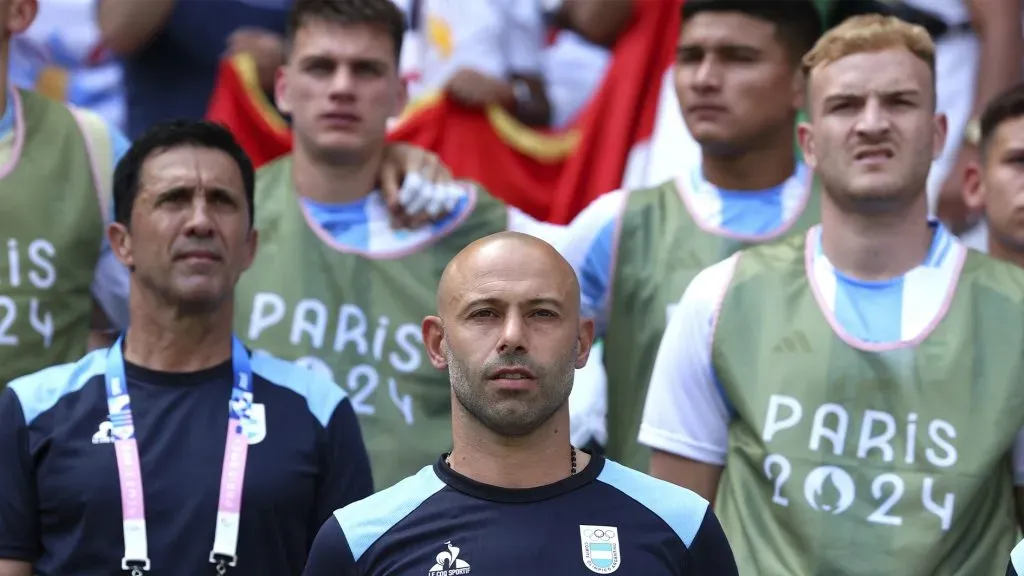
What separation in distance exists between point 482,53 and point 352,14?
1.79m

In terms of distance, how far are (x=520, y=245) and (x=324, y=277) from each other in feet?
6.21

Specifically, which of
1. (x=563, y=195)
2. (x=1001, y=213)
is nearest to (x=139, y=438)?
(x=1001, y=213)

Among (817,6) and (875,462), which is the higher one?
Answer: (817,6)

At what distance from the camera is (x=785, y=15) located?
5449mm

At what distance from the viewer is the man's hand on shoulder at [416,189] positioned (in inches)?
217

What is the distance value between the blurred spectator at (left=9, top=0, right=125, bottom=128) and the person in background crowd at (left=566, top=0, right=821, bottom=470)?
9.44 ft

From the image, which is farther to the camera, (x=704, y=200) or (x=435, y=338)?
(x=704, y=200)

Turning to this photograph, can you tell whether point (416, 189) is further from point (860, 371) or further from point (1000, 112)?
point (1000, 112)

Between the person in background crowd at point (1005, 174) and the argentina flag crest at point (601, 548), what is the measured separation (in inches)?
79.3

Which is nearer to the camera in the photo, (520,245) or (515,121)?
(520,245)

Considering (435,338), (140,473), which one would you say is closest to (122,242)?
(140,473)

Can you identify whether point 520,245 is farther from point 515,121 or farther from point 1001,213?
point 515,121

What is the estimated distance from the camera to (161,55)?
742cm

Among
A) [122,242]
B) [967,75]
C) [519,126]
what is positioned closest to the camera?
[122,242]
